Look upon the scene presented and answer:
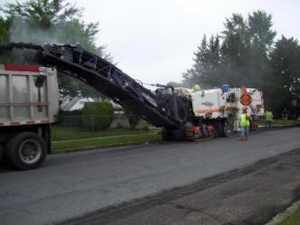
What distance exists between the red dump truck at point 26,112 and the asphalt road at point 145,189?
0.54 meters

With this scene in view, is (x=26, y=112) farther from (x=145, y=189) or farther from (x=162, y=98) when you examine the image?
(x=162, y=98)

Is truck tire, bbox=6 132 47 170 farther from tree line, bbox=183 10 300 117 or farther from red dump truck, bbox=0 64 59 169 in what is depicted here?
tree line, bbox=183 10 300 117

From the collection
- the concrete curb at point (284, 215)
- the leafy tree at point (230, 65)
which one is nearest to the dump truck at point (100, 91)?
the concrete curb at point (284, 215)

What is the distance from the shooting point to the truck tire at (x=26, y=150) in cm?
1090

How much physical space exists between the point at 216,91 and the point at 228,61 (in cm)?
2973

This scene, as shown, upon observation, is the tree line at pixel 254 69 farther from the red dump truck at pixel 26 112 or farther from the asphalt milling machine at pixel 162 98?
the red dump truck at pixel 26 112

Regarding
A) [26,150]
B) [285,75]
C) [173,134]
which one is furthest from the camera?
[285,75]

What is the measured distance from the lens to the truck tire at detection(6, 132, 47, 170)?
10904 millimetres

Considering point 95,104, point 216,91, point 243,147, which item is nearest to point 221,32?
point 95,104

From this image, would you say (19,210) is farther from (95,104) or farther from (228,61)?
(228,61)

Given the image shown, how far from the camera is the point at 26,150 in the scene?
11336 mm

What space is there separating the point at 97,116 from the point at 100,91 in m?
9.66

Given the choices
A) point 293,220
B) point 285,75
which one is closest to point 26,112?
point 293,220

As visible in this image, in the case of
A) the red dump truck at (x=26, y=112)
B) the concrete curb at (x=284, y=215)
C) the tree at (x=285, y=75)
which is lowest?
the concrete curb at (x=284, y=215)
